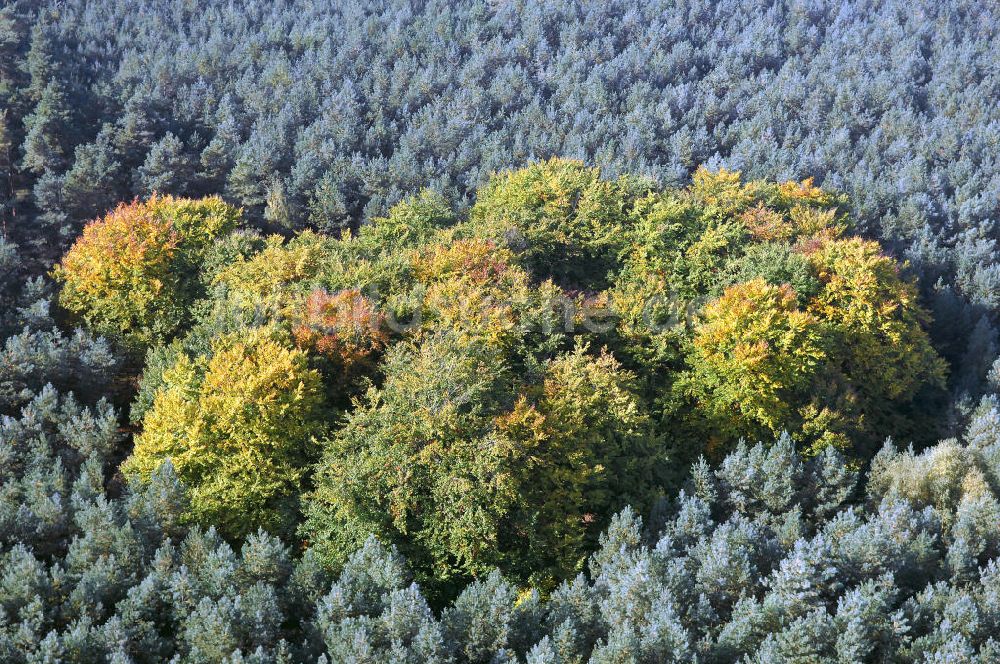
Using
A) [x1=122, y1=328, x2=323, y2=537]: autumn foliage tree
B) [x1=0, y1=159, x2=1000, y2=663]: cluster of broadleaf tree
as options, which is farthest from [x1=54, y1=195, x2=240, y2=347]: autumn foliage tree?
[x1=122, y1=328, x2=323, y2=537]: autumn foliage tree

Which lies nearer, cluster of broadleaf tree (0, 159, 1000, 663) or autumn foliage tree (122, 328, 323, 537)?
cluster of broadleaf tree (0, 159, 1000, 663)

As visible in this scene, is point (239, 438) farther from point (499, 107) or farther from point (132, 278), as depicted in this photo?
point (499, 107)

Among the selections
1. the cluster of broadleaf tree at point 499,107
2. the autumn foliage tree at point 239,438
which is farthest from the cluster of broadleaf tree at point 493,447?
the cluster of broadleaf tree at point 499,107

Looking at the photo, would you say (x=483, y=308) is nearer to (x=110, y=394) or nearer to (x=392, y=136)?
(x=110, y=394)

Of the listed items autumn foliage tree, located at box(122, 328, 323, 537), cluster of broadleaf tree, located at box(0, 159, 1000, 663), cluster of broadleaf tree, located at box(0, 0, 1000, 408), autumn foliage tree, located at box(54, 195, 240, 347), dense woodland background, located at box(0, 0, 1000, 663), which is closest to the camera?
cluster of broadleaf tree, located at box(0, 159, 1000, 663)

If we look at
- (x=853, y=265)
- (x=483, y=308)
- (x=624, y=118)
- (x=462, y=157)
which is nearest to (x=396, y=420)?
(x=483, y=308)

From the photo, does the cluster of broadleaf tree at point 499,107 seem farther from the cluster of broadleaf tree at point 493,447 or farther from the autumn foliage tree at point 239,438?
the autumn foliage tree at point 239,438

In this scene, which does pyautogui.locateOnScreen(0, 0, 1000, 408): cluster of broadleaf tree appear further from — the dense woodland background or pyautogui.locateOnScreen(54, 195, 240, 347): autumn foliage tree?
pyautogui.locateOnScreen(54, 195, 240, 347): autumn foliage tree
